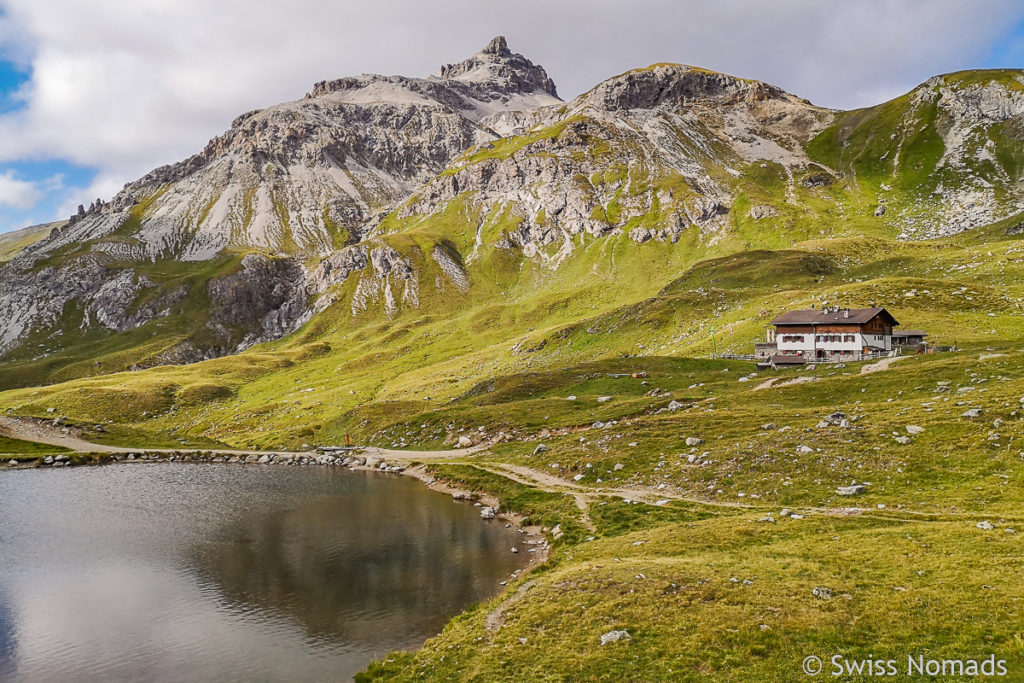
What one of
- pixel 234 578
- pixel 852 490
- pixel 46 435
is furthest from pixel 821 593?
pixel 46 435

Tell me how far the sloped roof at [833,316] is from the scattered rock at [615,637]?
265 feet

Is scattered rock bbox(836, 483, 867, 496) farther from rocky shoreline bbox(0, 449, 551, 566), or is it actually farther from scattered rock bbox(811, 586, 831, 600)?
rocky shoreline bbox(0, 449, 551, 566)

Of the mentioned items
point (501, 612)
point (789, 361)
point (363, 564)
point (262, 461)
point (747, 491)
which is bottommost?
point (262, 461)

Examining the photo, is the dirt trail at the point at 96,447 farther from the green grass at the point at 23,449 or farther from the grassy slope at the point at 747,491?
the grassy slope at the point at 747,491

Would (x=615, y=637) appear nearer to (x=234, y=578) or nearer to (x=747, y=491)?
(x=747, y=491)

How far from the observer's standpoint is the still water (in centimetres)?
2873

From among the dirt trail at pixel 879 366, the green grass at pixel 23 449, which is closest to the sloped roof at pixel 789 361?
the dirt trail at pixel 879 366

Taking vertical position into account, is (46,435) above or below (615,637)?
below

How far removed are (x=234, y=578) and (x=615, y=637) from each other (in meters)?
29.2

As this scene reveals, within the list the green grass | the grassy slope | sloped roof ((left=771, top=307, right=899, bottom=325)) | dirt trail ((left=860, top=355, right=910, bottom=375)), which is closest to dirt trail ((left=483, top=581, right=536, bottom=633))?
the grassy slope

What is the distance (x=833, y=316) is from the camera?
3570 inches

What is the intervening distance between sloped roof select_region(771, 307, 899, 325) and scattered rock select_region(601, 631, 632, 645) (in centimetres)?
8073

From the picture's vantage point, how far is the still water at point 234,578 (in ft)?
94.3

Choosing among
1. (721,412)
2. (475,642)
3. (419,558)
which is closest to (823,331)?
(721,412)
